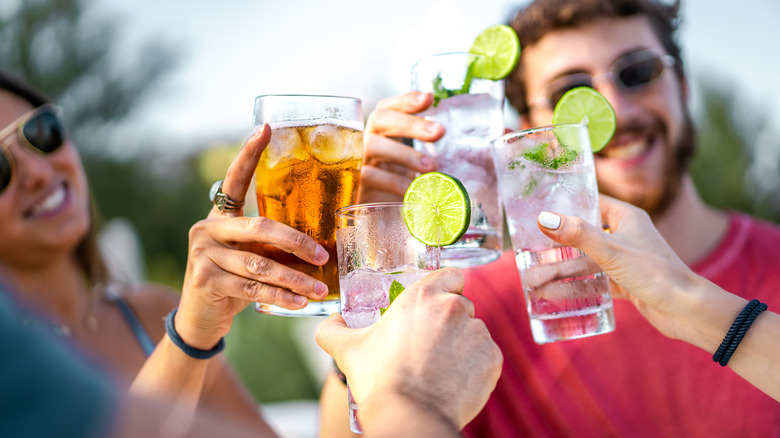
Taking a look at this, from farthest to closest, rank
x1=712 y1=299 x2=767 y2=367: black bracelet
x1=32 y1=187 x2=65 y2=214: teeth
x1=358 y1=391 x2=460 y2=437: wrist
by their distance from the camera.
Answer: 1. x1=32 y1=187 x2=65 y2=214: teeth
2. x1=712 y1=299 x2=767 y2=367: black bracelet
3. x1=358 y1=391 x2=460 y2=437: wrist

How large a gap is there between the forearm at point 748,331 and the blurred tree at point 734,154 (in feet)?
49.5

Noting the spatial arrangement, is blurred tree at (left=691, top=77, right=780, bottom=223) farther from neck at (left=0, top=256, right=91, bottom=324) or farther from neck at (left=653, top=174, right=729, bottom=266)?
neck at (left=0, top=256, right=91, bottom=324)

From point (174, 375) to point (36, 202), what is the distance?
170 centimetres

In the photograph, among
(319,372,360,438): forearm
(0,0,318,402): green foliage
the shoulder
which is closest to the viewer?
(319,372,360,438): forearm

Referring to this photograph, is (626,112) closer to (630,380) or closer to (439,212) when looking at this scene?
(630,380)

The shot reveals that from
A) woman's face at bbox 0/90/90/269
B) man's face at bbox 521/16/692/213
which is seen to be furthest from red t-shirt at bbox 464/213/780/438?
woman's face at bbox 0/90/90/269

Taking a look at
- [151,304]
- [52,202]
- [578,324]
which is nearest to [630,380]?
[578,324]

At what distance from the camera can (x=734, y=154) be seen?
16.5 metres

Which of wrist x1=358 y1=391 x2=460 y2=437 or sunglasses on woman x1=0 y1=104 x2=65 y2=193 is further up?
sunglasses on woman x1=0 y1=104 x2=65 y2=193

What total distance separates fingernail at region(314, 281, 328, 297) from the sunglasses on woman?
6.95 ft

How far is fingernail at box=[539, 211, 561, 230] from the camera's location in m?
1.75

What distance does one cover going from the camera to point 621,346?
→ 2.94 metres

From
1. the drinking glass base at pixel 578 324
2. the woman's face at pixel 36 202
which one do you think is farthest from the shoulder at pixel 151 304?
the drinking glass base at pixel 578 324

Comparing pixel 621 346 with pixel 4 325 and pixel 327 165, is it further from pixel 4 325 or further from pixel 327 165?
pixel 4 325
